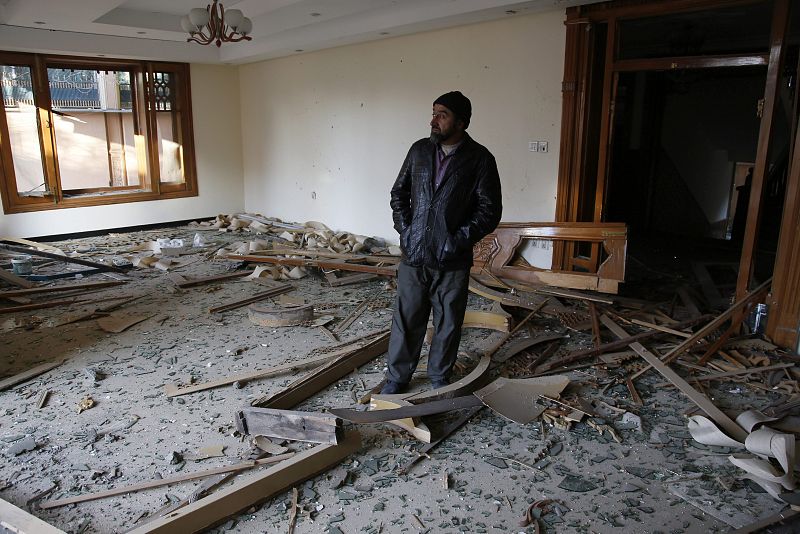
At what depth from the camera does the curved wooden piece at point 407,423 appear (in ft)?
10.5

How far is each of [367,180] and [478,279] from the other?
3.03 metres

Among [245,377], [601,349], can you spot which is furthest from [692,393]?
[245,377]

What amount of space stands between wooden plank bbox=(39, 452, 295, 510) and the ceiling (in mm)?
4642

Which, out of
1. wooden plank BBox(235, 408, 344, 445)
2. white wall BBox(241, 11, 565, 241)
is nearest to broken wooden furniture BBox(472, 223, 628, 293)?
white wall BBox(241, 11, 565, 241)

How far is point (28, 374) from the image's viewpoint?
4.04 metres

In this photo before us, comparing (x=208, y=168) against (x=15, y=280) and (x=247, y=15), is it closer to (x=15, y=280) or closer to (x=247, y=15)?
(x=247, y=15)

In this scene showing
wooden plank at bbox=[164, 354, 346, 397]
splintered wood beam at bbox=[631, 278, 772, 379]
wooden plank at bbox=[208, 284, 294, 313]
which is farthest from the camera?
wooden plank at bbox=[208, 284, 294, 313]

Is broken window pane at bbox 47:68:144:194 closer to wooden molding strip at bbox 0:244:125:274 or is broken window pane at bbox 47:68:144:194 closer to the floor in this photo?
wooden molding strip at bbox 0:244:125:274

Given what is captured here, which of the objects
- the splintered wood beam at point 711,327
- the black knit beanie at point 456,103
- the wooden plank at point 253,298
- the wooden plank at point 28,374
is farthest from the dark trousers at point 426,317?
the wooden plank at point 28,374

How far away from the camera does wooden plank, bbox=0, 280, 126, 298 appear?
565cm

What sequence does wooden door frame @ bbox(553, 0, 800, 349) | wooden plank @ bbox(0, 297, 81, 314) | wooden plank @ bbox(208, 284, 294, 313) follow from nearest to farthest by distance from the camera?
wooden door frame @ bbox(553, 0, 800, 349) < wooden plank @ bbox(0, 297, 81, 314) < wooden plank @ bbox(208, 284, 294, 313)

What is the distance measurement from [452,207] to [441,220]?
101 millimetres

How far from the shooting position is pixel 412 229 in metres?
3.45

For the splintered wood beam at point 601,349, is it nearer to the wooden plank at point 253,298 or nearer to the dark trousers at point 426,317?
the dark trousers at point 426,317
